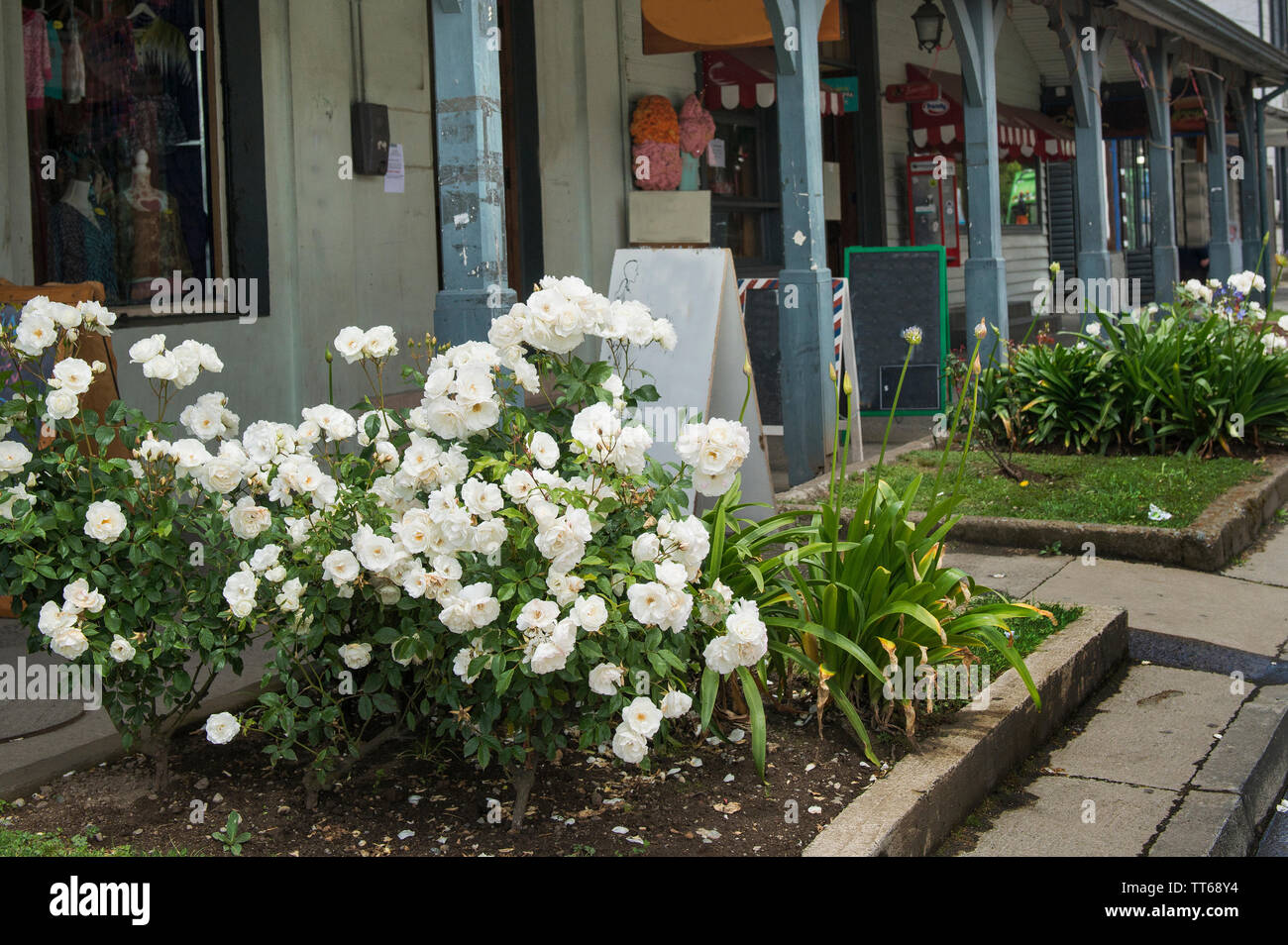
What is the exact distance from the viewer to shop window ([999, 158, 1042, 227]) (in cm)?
1992

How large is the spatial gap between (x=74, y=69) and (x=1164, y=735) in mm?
5671

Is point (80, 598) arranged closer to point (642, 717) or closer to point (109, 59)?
point (642, 717)

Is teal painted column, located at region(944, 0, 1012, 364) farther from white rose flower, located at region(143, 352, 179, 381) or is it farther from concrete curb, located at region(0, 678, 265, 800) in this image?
white rose flower, located at region(143, 352, 179, 381)

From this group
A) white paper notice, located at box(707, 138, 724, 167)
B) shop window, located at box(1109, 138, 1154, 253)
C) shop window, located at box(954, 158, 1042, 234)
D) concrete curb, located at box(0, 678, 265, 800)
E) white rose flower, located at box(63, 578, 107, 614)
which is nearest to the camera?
white rose flower, located at box(63, 578, 107, 614)

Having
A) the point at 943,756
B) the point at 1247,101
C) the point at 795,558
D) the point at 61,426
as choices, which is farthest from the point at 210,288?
the point at 1247,101

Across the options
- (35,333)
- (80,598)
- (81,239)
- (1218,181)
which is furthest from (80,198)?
(1218,181)

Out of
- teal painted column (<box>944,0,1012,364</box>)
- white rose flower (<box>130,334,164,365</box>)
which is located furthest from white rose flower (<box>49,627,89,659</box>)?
teal painted column (<box>944,0,1012,364</box>)

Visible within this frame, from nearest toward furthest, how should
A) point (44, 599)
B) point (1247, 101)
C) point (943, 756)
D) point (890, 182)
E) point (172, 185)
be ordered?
point (44, 599) → point (943, 756) → point (172, 185) → point (890, 182) → point (1247, 101)

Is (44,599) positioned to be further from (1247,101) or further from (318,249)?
(1247,101)

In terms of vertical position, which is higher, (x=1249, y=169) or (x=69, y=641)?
(x=1249, y=169)

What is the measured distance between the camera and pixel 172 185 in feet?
24.5

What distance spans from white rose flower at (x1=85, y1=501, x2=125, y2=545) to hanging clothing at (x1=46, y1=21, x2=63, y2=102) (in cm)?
412

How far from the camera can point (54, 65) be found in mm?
6703

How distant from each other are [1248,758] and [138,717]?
316 cm
